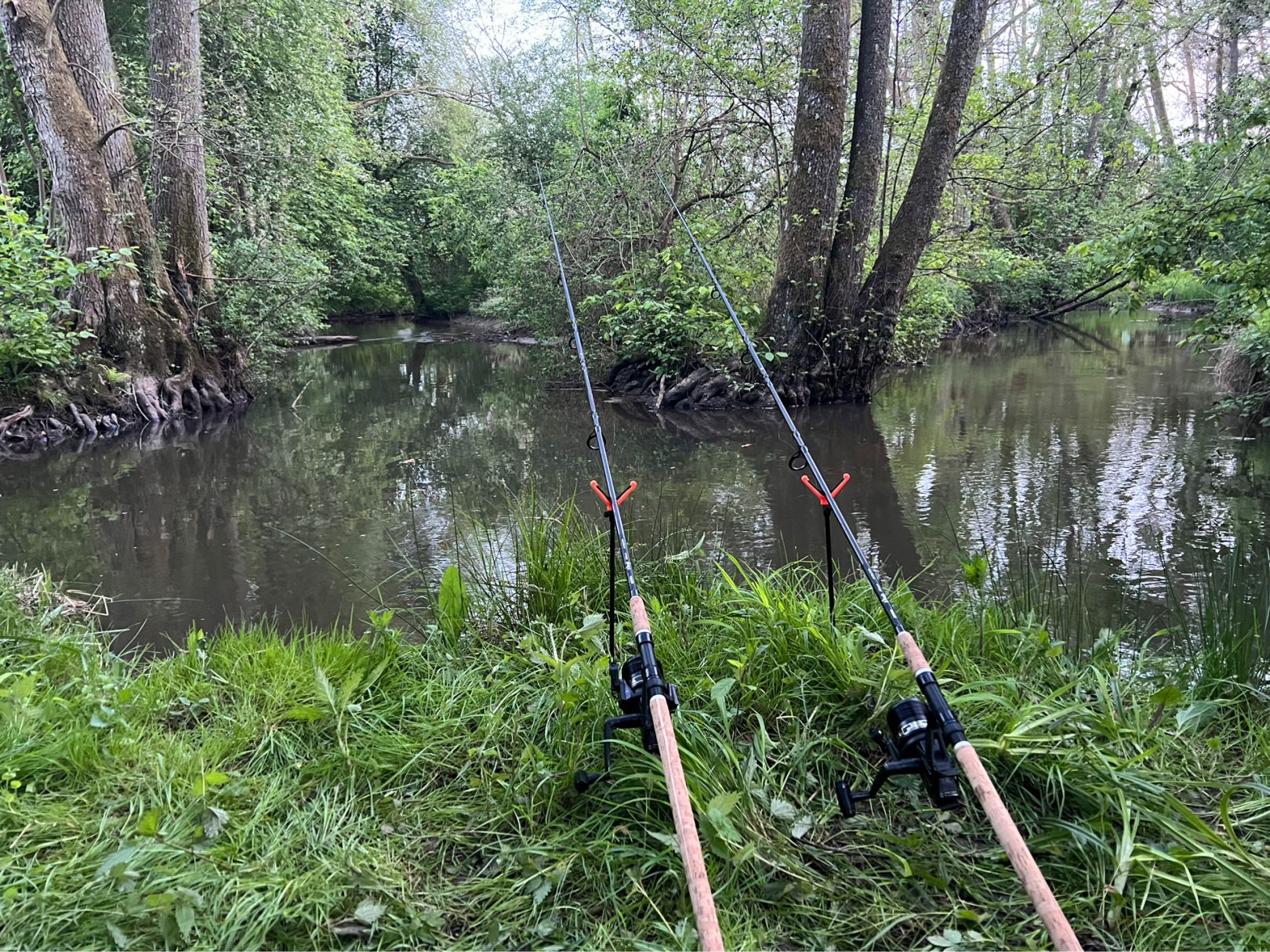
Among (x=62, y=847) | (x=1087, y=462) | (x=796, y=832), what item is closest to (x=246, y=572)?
(x=62, y=847)

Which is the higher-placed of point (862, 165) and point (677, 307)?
point (862, 165)

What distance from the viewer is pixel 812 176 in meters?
9.45

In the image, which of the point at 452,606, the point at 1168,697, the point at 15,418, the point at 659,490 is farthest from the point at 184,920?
the point at 15,418

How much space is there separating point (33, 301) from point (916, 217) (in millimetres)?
9896

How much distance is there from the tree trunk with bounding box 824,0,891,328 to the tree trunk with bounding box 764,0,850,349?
0.20 m

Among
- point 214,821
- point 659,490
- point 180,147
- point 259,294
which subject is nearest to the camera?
point 214,821

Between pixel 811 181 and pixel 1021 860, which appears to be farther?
pixel 811 181

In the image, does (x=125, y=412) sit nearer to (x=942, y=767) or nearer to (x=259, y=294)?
(x=259, y=294)

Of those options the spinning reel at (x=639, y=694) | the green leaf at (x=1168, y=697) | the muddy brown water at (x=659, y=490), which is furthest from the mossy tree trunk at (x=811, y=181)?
the spinning reel at (x=639, y=694)

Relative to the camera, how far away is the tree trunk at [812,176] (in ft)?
29.4

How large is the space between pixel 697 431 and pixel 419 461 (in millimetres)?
3247

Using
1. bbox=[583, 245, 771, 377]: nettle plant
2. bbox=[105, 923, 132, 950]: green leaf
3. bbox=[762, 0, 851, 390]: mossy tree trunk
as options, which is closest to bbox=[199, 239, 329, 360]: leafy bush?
bbox=[583, 245, 771, 377]: nettle plant

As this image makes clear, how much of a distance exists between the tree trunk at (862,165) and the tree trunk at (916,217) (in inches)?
12.1

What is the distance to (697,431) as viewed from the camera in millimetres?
9578
